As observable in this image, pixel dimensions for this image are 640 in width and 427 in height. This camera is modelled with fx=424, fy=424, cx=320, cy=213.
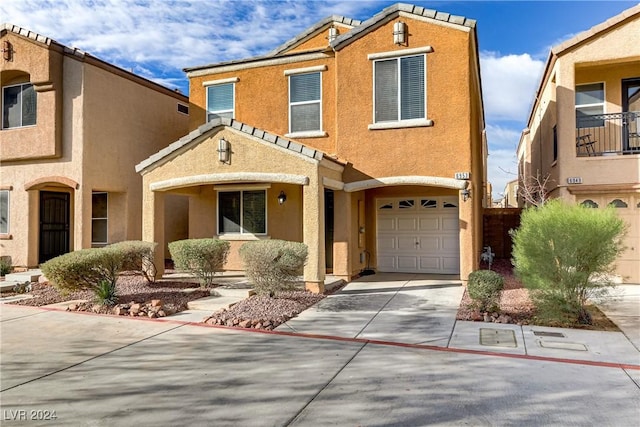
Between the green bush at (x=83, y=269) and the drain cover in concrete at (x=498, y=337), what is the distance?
801 centimetres

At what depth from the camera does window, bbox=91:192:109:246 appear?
16.0 meters

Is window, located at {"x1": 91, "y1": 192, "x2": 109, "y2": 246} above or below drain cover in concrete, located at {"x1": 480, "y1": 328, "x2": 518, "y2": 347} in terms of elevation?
above

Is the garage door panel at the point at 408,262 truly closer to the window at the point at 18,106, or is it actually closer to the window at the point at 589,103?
the window at the point at 589,103

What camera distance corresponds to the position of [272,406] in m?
4.57

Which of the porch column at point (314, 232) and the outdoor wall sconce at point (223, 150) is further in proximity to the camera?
the outdoor wall sconce at point (223, 150)

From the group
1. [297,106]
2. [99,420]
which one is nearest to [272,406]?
[99,420]

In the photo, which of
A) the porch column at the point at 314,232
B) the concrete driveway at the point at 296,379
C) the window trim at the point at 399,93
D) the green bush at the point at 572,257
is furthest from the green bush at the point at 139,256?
the green bush at the point at 572,257

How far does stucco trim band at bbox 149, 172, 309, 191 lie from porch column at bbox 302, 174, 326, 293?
300mm

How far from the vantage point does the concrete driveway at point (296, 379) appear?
438cm

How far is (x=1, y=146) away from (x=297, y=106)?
36.4 ft

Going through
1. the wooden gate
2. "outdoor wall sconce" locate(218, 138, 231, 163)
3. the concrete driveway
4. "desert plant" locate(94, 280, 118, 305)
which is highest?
"outdoor wall sconce" locate(218, 138, 231, 163)

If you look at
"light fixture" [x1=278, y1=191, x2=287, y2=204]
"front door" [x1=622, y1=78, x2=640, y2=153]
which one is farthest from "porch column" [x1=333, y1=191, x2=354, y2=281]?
"front door" [x1=622, y1=78, x2=640, y2=153]

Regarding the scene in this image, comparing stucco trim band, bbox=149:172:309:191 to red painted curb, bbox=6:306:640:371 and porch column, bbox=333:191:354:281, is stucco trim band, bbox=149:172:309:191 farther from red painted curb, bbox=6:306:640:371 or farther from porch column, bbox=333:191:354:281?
red painted curb, bbox=6:306:640:371

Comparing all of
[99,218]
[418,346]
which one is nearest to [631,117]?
[418,346]
